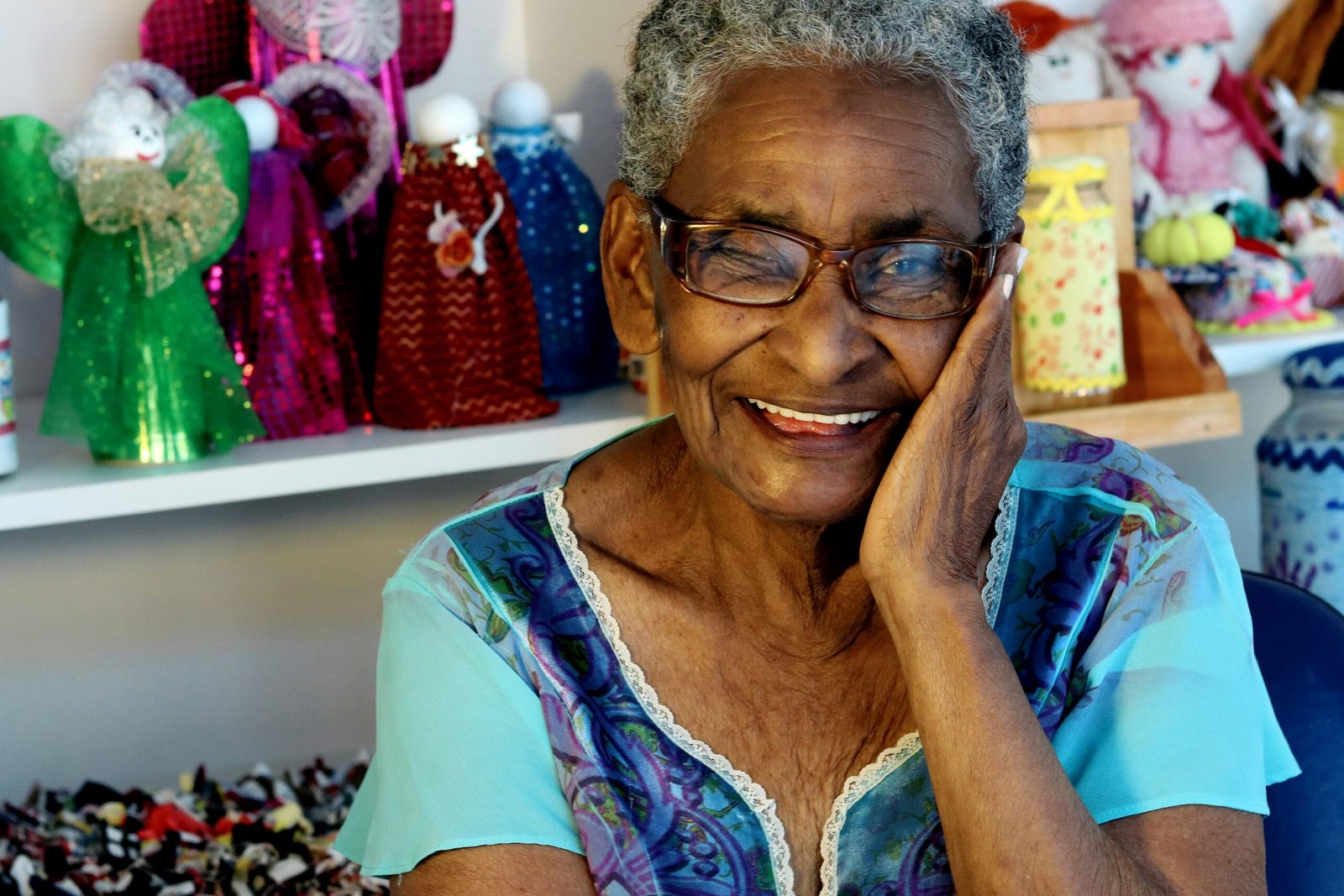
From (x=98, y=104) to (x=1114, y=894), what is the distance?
1.04 meters

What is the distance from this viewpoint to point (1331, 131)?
6.19 ft

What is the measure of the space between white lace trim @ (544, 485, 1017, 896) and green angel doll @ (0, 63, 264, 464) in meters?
0.54

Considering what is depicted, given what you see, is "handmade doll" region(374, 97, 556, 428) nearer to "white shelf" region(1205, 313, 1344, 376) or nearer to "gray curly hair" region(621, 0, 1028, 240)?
"gray curly hair" region(621, 0, 1028, 240)

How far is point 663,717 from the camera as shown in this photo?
97 centimetres

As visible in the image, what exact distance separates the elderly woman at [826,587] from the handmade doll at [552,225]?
0.54 m

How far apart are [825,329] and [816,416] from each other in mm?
56

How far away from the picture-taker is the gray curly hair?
0.86 m

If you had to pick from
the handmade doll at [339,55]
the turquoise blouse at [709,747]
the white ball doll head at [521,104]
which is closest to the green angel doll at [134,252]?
the handmade doll at [339,55]

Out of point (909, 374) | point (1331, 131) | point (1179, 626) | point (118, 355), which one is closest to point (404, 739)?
point (909, 374)

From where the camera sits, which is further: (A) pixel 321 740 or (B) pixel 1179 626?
(A) pixel 321 740

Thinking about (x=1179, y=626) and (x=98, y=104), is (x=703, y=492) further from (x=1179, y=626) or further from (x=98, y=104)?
(x=98, y=104)

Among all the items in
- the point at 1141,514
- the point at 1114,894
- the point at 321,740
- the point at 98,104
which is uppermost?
the point at 98,104

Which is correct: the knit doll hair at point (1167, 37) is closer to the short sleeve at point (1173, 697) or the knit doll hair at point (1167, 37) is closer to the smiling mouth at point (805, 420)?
the short sleeve at point (1173, 697)

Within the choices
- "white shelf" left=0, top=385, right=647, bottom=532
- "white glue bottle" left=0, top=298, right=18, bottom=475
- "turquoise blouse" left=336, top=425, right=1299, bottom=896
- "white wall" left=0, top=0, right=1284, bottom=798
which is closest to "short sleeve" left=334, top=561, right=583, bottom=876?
"turquoise blouse" left=336, top=425, right=1299, bottom=896
